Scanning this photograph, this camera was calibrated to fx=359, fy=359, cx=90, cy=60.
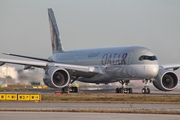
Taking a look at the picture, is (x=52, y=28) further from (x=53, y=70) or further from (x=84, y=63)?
(x=53, y=70)

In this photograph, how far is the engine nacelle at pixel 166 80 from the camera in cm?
3556

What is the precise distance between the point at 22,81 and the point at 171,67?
21806mm

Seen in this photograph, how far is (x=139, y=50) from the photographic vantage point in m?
34.5

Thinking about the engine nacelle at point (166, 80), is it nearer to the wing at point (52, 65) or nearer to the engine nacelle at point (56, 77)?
the wing at point (52, 65)

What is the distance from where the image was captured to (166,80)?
1427 inches

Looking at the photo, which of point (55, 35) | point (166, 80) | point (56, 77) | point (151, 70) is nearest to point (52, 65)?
point (56, 77)

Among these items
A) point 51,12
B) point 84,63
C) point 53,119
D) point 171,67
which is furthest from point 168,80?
point 53,119

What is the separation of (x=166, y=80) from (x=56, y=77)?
36.4 feet

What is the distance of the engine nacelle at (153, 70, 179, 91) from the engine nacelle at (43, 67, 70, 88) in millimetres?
8957

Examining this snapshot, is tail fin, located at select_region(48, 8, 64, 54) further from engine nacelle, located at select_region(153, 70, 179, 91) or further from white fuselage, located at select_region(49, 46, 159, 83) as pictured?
engine nacelle, located at select_region(153, 70, 179, 91)

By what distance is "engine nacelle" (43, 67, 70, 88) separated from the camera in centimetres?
3366

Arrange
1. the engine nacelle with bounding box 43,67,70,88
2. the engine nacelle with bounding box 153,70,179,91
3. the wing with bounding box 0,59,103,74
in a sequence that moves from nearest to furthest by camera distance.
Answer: the engine nacelle with bounding box 43,67,70,88 < the wing with bounding box 0,59,103,74 < the engine nacelle with bounding box 153,70,179,91

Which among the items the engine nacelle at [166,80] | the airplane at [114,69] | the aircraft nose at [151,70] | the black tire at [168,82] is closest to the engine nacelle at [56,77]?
the airplane at [114,69]

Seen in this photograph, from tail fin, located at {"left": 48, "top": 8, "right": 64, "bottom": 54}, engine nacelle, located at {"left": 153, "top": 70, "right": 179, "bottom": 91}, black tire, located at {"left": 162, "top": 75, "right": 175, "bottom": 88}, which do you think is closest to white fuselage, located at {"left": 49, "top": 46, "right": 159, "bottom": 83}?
engine nacelle, located at {"left": 153, "top": 70, "right": 179, "bottom": 91}
